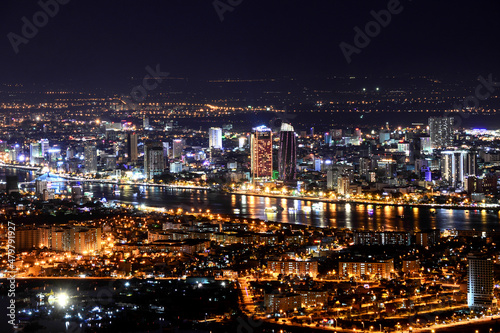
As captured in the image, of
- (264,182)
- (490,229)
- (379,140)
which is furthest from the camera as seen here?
(379,140)

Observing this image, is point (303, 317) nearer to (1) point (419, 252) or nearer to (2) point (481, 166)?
(1) point (419, 252)

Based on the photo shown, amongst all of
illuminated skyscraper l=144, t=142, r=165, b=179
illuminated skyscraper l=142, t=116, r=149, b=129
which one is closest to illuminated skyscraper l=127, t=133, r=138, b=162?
illuminated skyscraper l=144, t=142, r=165, b=179

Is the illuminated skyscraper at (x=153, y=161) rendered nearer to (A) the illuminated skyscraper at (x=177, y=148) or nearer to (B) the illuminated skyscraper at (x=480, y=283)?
(A) the illuminated skyscraper at (x=177, y=148)

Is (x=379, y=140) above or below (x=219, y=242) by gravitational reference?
above

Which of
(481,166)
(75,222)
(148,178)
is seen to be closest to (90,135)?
(148,178)

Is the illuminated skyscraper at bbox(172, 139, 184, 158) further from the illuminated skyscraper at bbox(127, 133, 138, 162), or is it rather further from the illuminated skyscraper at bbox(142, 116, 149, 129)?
the illuminated skyscraper at bbox(142, 116, 149, 129)

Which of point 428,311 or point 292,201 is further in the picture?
point 292,201

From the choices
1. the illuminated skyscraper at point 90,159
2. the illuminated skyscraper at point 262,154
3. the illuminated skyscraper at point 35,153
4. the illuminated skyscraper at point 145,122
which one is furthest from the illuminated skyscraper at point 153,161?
the illuminated skyscraper at point 145,122
